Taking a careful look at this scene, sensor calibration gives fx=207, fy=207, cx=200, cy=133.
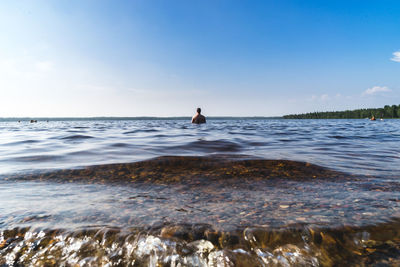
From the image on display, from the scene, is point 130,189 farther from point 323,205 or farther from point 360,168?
point 360,168

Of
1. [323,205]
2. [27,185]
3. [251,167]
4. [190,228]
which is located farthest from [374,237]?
[27,185]

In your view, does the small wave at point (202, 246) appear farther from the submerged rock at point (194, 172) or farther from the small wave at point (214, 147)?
the small wave at point (214, 147)

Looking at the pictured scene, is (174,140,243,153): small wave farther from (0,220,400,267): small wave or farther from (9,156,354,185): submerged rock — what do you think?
(0,220,400,267): small wave

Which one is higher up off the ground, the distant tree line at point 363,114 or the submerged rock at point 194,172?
the distant tree line at point 363,114

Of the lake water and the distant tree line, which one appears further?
the distant tree line

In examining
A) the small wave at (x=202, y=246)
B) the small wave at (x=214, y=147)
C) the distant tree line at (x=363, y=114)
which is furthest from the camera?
the distant tree line at (x=363, y=114)

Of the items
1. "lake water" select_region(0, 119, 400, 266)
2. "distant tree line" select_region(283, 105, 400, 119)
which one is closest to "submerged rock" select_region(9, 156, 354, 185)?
"lake water" select_region(0, 119, 400, 266)

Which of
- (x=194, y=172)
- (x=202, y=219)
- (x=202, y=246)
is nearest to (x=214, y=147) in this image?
(x=194, y=172)

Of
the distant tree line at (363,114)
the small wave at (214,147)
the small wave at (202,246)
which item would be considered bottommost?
the small wave at (202,246)

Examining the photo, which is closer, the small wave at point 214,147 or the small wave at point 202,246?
the small wave at point 202,246

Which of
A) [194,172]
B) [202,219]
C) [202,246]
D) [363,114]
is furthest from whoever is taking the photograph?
[363,114]

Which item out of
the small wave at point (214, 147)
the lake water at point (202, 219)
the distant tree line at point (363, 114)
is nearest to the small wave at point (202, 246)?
the lake water at point (202, 219)

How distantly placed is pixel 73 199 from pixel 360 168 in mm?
6170

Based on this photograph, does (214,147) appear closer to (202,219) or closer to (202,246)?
(202,219)
